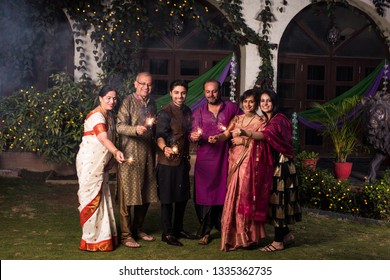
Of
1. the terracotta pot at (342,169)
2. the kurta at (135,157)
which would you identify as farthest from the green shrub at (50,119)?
the terracotta pot at (342,169)

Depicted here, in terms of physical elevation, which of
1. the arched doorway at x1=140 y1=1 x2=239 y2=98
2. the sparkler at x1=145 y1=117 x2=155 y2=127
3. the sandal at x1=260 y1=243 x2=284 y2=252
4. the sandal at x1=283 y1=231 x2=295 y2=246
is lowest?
the sandal at x1=260 y1=243 x2=284 y2=252

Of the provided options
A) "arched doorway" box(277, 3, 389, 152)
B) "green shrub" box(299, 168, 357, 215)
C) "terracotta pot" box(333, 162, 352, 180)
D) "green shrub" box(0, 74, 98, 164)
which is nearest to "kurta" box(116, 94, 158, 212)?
"green shrub" box(299, 168, 357, 215)

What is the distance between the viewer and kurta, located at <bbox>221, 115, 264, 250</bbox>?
5.50 metres

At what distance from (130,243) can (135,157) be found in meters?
0.82

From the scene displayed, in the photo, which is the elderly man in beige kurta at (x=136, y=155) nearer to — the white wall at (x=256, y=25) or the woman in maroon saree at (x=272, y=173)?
the woman in maroon saree at (x=272, y=173)

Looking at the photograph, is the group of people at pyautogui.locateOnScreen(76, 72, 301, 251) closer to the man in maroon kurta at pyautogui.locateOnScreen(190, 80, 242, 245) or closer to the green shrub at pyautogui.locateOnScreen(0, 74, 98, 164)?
the man in maroon kurta at pyautogui.locateOnScreen(190, 80, 242, 245)

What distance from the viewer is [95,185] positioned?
543cm

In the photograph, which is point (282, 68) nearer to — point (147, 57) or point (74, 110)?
point (147, 57)

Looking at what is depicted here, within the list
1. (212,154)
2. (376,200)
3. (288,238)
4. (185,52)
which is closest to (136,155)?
(212,154)

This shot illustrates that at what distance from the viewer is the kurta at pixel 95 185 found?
5402mm

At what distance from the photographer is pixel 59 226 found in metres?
6.56

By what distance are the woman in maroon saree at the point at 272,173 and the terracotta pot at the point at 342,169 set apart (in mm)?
3908

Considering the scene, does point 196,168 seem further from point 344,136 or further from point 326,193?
point 344,136

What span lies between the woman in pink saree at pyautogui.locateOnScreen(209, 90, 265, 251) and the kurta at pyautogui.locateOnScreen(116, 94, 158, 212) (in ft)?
2.37
